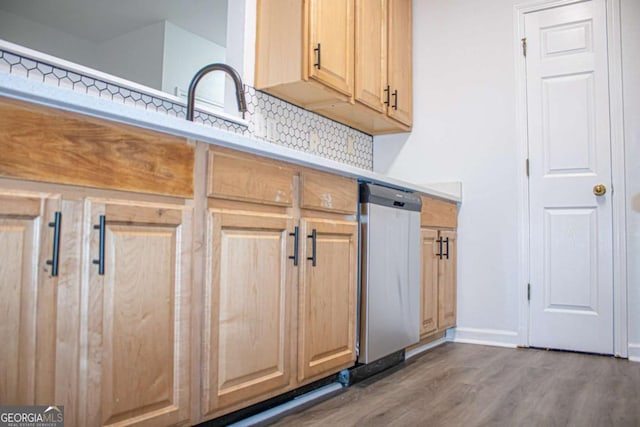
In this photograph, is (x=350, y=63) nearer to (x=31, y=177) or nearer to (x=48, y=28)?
(x=31, y=177)

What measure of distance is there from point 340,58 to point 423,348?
1.66 meters

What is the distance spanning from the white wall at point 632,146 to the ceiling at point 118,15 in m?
2.66

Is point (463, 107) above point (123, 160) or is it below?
above

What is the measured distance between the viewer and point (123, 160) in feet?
3.76

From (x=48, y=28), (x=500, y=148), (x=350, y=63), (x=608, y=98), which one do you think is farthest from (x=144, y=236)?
(x=48, y=28)

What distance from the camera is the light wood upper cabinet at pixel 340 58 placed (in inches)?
87.8

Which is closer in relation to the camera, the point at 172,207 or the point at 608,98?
the point at 172,207

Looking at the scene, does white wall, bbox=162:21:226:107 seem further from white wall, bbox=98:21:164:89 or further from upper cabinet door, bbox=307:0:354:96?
upper cabinet door, bbox=307:0:354:96

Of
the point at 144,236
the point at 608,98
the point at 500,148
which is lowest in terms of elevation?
the point at 144,236

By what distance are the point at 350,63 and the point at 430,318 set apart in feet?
4.70

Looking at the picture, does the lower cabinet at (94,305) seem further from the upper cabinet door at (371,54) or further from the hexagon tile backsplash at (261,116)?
the upper cabinet door at (371,54)

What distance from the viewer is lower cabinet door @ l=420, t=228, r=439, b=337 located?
2600 mm

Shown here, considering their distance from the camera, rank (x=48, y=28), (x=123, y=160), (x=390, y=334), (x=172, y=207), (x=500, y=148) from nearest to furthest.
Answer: (x=123, y=160) → (x=172, y=207) → (x=390, y=334) → (x=500, y=148) → (x=48, y=28)

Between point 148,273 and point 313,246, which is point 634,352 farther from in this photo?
point 148,273
